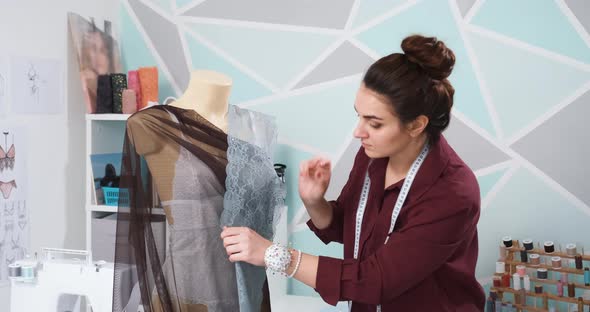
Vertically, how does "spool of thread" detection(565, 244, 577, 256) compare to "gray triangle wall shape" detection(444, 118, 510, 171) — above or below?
below

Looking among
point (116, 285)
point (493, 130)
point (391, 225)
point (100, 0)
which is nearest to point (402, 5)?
point (493, 130)

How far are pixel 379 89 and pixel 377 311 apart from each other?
0.55 meters

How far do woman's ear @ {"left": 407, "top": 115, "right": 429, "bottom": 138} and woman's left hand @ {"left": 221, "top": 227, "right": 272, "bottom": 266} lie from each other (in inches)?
16.8

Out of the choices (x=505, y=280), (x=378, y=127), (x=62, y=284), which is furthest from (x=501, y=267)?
(x=62, y=284)

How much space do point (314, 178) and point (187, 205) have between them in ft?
1.08

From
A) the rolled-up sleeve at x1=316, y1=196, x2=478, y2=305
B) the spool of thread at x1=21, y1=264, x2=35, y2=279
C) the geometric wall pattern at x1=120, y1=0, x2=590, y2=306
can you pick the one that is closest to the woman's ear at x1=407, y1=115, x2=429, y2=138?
the rolled-up sleeve at x1=316, y1=196, x2=478, y2=305

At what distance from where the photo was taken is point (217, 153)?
5.37ft

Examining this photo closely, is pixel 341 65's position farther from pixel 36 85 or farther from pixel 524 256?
pixel 36 85

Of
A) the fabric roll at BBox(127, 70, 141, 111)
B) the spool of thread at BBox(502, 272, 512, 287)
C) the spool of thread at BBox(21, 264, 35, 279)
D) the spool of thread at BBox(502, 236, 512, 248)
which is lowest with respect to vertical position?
the spool of thread at BBox(502, 272, 512, 287)

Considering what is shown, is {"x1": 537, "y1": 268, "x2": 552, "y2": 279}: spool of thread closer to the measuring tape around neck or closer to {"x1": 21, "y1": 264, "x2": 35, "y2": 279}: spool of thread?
the measuring tape around neck

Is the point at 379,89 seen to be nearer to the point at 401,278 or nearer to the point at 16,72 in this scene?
the point at 401,278

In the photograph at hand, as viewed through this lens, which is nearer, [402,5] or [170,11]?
[402,5]

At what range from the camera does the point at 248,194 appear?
63.2 inches

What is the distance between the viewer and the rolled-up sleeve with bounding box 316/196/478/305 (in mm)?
1401
